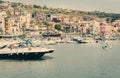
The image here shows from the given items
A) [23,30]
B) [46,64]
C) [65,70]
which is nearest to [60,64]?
[46,64]

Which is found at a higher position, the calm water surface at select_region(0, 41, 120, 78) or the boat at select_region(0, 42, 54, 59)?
the boat at select_region(0, 42, 54, 59)

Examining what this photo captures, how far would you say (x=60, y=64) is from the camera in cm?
6669

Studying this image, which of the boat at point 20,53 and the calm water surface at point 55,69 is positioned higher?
the boat at point 20,53

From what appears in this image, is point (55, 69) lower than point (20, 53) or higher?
lower

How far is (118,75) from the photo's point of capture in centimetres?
5612

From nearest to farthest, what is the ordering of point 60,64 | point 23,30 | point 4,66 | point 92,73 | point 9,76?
point 9,76 → point 92,73 → point 4,66 → point 60,64 → point 23,30

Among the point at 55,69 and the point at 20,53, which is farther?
the point at 20,53

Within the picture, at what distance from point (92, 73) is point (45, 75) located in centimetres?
532

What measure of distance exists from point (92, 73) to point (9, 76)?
350 inches

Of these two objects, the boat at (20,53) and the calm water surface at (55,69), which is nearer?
the calm water surface at (55,69)

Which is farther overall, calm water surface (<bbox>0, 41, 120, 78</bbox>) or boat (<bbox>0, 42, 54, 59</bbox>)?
boat (<bbox>0, 42, 54, 59</bbox>)

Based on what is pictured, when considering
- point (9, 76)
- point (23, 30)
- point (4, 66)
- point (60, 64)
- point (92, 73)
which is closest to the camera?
point (9, 76)

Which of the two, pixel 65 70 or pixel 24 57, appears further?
pixel 24 57

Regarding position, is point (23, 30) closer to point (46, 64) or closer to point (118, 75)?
point (46, 64)
